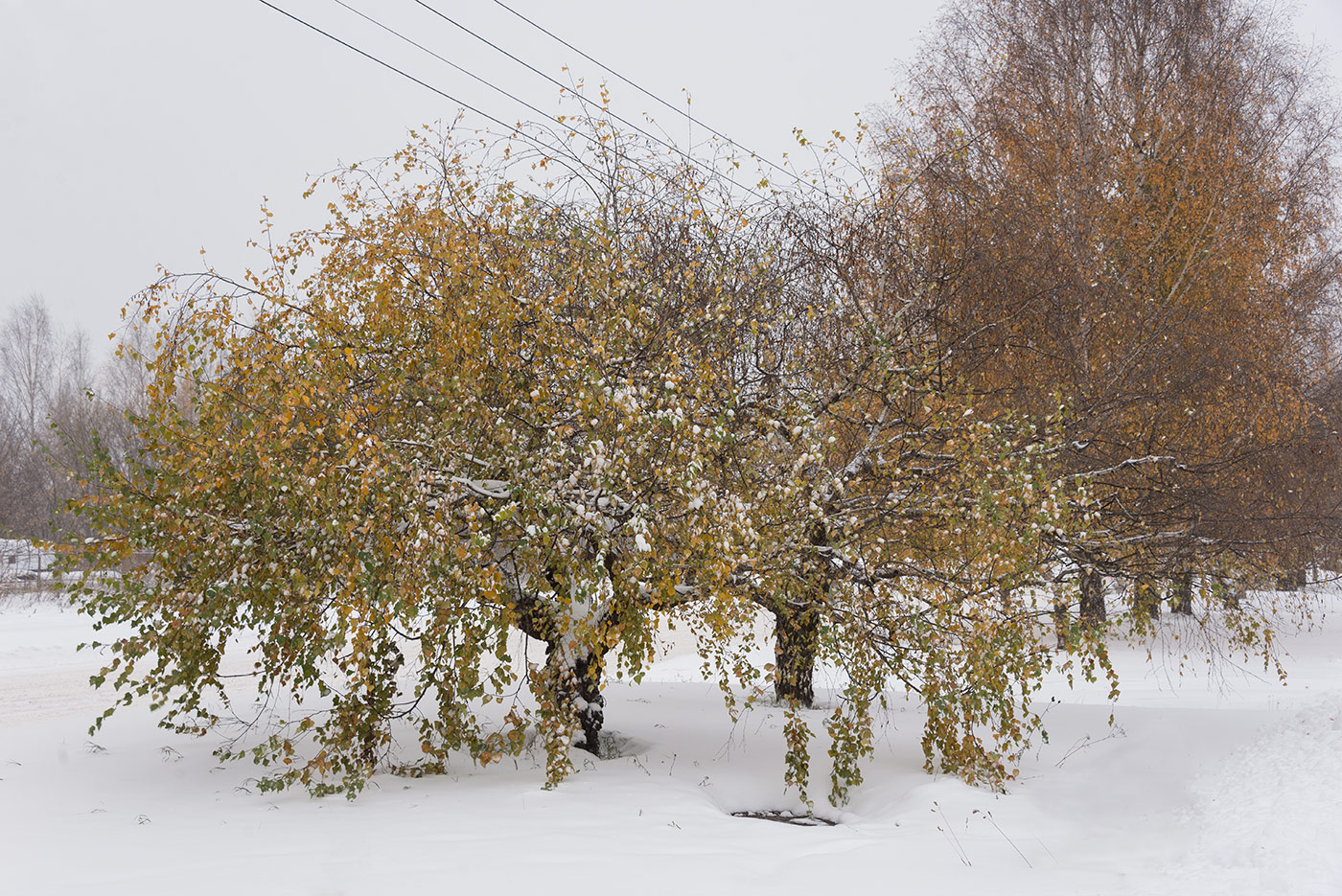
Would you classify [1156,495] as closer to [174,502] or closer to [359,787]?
[359,787]

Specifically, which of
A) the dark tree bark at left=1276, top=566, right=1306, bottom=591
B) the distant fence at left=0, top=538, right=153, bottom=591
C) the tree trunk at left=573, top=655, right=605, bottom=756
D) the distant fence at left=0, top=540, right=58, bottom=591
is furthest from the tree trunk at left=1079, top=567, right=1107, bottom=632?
the distant fence at left=0, top=540, right=58, bottom=591

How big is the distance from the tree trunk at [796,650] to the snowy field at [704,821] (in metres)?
0.65

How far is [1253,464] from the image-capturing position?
977 cm

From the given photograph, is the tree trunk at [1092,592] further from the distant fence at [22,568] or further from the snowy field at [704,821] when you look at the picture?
the distant fence at [22,568]

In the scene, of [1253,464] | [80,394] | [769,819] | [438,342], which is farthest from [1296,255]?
[80,394]

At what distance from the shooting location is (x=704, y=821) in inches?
231

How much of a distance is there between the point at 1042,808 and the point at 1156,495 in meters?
4.39

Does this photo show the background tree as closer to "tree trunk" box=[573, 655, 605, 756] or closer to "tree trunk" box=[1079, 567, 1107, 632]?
"tree trunk" box=[1079, 567, 1107, 632]

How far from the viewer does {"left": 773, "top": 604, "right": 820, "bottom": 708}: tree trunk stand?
23.7 ft

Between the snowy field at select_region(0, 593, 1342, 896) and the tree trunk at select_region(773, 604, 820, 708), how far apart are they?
0.65 meters

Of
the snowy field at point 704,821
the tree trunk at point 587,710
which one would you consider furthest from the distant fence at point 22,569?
the tree trunk at point 587,710

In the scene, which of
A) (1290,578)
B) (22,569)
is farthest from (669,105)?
(22,569)

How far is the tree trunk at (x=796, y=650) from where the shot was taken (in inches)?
284

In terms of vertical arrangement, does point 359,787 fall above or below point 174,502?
below
